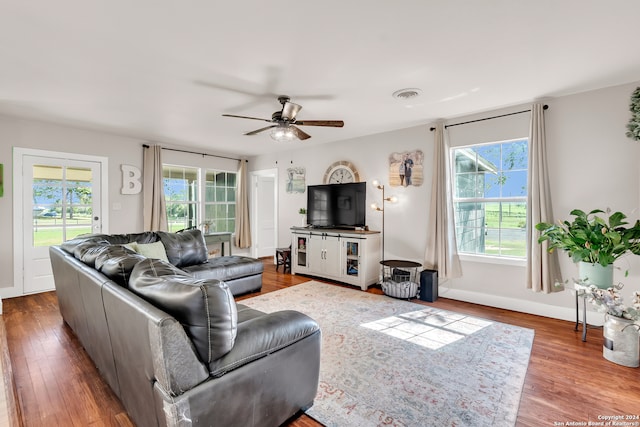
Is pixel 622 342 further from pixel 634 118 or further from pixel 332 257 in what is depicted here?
pixel 332 257

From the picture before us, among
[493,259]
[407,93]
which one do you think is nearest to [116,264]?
[407,93]

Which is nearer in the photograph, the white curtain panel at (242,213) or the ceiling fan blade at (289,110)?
the ceiling fan blade at (289,110)

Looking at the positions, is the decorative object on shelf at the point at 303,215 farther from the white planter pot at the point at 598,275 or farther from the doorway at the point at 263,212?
the white planter pot at the point at 598,275

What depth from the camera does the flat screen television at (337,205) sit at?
496 centimetres

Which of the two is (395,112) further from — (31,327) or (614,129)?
(31,327)

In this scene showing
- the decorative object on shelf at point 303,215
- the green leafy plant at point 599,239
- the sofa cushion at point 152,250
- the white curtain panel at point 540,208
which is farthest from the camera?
the decorative object on shelf at point 303,215

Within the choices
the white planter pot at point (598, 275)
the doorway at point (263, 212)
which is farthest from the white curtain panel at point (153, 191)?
the white planter pot at point (598, 275)

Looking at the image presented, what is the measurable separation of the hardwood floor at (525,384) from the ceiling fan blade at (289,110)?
2.70 metres

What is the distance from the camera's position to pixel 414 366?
230cm

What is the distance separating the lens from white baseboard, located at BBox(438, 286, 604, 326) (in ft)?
10.4

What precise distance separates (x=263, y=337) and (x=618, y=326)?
282 centimetres

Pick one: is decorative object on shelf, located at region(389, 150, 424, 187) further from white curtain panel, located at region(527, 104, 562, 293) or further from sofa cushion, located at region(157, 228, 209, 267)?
sofa cushion, located at region(157, 228, 209, 267)

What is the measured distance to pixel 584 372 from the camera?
7.34 feet

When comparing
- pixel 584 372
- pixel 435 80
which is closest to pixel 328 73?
pixel 435 80
